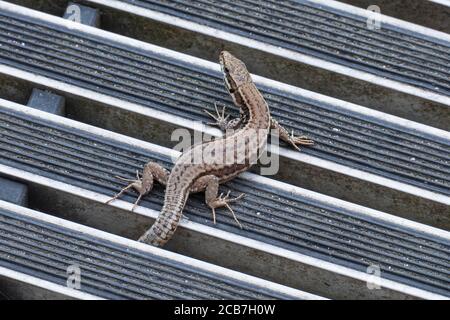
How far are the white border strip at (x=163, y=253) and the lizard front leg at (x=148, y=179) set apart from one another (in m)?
0.29

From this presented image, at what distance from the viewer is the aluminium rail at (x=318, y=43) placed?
23.2ft

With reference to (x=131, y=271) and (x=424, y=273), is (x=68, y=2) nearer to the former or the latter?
(x=131, y=271)

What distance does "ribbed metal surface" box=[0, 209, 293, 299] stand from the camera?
6188mm

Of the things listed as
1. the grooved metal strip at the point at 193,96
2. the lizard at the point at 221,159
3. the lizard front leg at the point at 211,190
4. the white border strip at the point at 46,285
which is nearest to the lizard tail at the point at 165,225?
the lizard at the point at 221,159

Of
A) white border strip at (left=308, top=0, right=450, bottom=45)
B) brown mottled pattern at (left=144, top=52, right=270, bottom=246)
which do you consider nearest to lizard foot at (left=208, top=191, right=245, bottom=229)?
brown mottled pattern at (left=144, top=52, right=270, bottom=246)

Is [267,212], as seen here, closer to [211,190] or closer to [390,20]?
[211,190]

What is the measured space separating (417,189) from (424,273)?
2.14 feet

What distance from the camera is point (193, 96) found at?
6.92 m

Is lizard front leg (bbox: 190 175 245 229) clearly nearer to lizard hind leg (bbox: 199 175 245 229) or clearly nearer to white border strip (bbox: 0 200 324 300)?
lizard hind leg (bbox: 199 175 245 229)

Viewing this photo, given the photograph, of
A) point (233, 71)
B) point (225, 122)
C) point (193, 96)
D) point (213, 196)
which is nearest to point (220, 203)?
point (213, 196)

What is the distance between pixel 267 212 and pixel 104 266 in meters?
1.26

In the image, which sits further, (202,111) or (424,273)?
(202,111)
